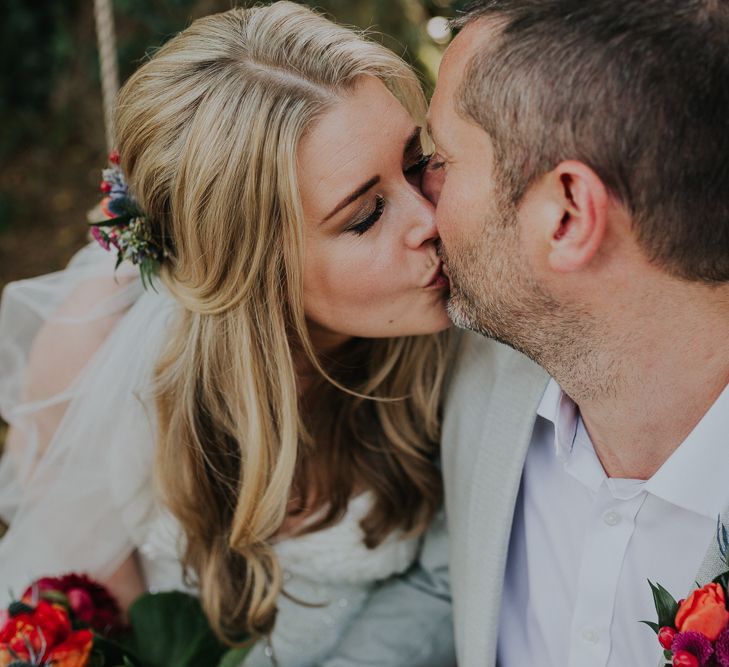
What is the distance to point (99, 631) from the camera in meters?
2.27

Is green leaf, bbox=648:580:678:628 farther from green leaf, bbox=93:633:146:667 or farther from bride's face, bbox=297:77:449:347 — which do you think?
green leaf, bbox=93:633:146:667

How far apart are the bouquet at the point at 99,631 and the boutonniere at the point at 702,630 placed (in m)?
1.14

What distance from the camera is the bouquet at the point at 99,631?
6.28ft

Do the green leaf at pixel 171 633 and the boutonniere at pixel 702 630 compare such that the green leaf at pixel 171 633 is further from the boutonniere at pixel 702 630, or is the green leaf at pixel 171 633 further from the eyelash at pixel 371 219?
the boutonniere at pixel 702 630

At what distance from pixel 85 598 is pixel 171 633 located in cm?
24

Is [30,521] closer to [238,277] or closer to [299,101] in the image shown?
[238,277]

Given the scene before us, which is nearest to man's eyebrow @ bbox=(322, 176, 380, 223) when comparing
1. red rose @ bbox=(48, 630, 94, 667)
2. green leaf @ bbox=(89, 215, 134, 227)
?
green leaf @ bbox=(89, 215, 134, 227)

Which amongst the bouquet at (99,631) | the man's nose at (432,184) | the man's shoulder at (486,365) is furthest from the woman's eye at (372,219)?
the bouquet at (99,631)

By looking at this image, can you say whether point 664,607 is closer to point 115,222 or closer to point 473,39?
point 473,39

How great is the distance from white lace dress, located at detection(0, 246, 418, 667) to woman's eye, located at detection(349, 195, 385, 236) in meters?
0.64

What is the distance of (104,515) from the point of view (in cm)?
249

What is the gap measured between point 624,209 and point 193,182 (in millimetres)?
905

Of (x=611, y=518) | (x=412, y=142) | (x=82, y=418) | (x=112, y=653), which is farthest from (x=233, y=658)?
(x=412, y=142)

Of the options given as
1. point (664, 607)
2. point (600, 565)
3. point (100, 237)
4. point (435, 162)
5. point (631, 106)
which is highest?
point (631, 106)
